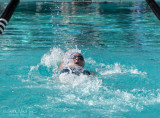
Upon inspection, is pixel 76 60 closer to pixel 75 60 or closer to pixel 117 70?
pixel 75 60

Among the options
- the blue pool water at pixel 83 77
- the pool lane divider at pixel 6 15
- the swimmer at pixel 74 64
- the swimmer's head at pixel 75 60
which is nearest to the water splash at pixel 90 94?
the blue pool water at pixel 83 77

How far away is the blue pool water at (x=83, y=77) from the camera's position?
14.5 feet

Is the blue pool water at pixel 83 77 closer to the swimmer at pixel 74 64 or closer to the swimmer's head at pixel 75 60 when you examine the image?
the swimmer at pixel 74 64

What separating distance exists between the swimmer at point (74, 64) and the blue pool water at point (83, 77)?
0.58 ft

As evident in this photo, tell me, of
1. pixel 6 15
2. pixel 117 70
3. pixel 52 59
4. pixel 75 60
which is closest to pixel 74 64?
pixel 75 60

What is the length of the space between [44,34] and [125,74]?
5221 millimetres

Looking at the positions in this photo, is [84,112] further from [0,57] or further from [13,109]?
[0,57]

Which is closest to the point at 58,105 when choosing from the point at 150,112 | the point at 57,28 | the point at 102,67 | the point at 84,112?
the point at 84,112

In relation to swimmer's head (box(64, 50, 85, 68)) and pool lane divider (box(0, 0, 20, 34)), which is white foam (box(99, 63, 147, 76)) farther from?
pool lane divider (box(0, 0, 20, 34))

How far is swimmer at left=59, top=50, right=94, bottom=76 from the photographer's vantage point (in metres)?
5.53

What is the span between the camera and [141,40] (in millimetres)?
9766

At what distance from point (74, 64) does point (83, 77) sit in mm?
593

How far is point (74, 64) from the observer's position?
19.3ft

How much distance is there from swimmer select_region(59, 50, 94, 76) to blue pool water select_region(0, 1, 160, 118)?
18 centimetres
